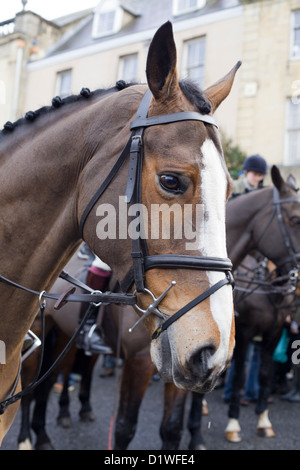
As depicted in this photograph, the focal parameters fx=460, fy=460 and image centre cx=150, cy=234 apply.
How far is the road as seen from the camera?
5.21 meters

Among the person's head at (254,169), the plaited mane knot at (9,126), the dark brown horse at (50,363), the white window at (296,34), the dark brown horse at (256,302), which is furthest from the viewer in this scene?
the white window at (296,34)

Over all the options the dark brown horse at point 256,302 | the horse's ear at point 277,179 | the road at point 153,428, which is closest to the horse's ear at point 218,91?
the dark brown horse at point 256,302

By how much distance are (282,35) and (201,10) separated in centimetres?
371

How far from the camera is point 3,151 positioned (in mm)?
2182

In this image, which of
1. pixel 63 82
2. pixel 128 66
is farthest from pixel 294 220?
pixel 63 82

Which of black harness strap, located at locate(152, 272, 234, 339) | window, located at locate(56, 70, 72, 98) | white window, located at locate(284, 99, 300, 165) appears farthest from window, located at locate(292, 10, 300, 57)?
black harness strap, located at locate(152, 272, 234, 339)

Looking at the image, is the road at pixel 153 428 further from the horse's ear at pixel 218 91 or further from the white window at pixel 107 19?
the white window at pixel 107 19

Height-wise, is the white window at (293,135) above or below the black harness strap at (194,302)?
above

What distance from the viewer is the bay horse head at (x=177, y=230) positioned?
5.29ft

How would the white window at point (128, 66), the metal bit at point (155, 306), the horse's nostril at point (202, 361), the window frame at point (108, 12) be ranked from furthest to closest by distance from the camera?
the window frame at point (108, 12)
the white window at point (128, 66)
the metal bit at point (155, 306)
the horse's nostril at point (202, 361)

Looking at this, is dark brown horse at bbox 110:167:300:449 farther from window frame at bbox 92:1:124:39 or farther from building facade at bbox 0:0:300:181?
window frame at bbox 92:1:124:39

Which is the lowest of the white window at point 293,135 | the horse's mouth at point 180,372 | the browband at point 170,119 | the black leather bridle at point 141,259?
the horse's mouth at point 180,372

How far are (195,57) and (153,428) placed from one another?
1433 centimetres

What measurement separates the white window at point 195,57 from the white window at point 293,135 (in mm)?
3567
